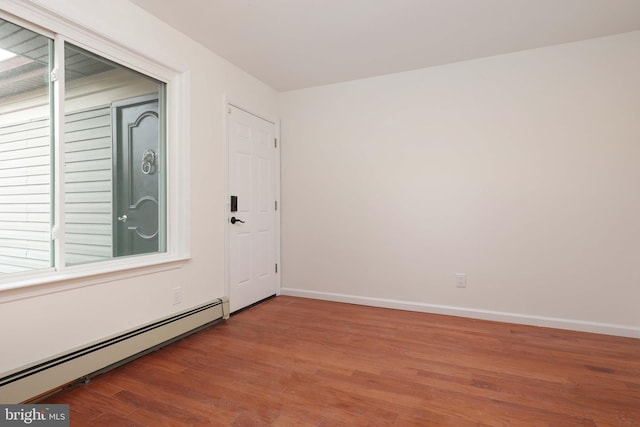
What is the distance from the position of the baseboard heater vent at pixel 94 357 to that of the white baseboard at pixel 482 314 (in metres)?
1.47

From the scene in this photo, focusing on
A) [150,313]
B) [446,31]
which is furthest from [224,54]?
[150,313]

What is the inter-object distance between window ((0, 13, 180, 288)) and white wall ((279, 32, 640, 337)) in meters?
1.83

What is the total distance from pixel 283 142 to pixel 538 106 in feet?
9.02

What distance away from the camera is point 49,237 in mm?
2037

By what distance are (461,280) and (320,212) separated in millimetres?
1726

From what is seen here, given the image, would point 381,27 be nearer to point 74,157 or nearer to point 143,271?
point 74,157

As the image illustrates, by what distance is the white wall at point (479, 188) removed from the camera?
9.47 feet

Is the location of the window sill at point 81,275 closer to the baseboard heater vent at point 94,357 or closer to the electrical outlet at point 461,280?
the baseboard heater vent at point 94,357

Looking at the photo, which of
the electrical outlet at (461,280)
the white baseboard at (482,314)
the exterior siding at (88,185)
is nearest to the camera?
the exterior siding at (88,185)

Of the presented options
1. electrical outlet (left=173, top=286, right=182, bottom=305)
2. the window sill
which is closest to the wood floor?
electrical outlet (left=173, top=286, right=182, bottom=305)

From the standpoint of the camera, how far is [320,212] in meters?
4.03

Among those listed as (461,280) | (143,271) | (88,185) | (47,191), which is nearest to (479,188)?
(461,280)

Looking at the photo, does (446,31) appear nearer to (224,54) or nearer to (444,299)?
(224,54)

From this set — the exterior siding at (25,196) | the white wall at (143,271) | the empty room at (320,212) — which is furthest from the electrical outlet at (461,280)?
the exterior siding at (25,196)
